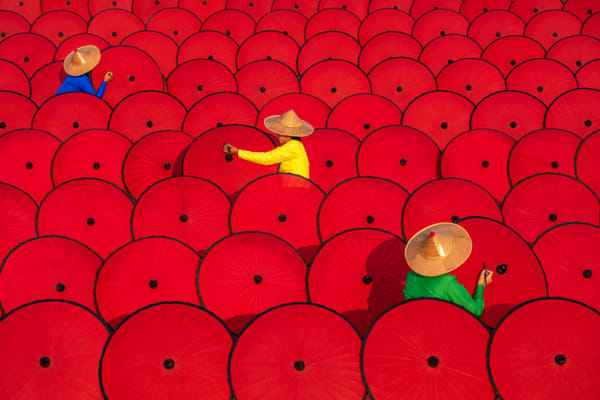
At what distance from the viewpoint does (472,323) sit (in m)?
2.93

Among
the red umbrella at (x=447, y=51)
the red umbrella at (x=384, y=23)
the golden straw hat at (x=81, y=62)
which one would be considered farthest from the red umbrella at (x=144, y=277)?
the red umbrella at (x=384, y=23)

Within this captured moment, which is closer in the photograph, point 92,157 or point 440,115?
point 92,157

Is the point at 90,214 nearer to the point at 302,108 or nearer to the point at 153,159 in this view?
the point at 153,159

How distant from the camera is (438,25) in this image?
8195 mm

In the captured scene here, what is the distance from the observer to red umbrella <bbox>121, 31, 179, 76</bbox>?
748cm

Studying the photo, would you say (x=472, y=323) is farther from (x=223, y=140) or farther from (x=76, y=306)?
(x=223, y=140)

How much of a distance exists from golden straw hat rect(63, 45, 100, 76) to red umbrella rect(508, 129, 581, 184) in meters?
5.44

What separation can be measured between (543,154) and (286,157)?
2840 mm

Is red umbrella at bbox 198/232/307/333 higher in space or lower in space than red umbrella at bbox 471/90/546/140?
lower

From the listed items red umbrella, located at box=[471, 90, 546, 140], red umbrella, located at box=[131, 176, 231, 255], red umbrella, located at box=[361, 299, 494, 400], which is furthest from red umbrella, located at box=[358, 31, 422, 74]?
red umbrella, located at box=[361, 299, 494, 400]

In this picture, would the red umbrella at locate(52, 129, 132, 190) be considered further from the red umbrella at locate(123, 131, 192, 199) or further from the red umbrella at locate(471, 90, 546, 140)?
the red umbrella at locate(471, 90, 546, 140)

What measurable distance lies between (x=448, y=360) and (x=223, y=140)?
10.3 feet

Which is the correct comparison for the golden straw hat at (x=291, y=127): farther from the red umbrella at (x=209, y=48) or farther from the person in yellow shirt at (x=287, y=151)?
the red umbrella at (x=209, y=48)

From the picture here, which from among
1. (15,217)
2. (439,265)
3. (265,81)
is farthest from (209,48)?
(439,265)
